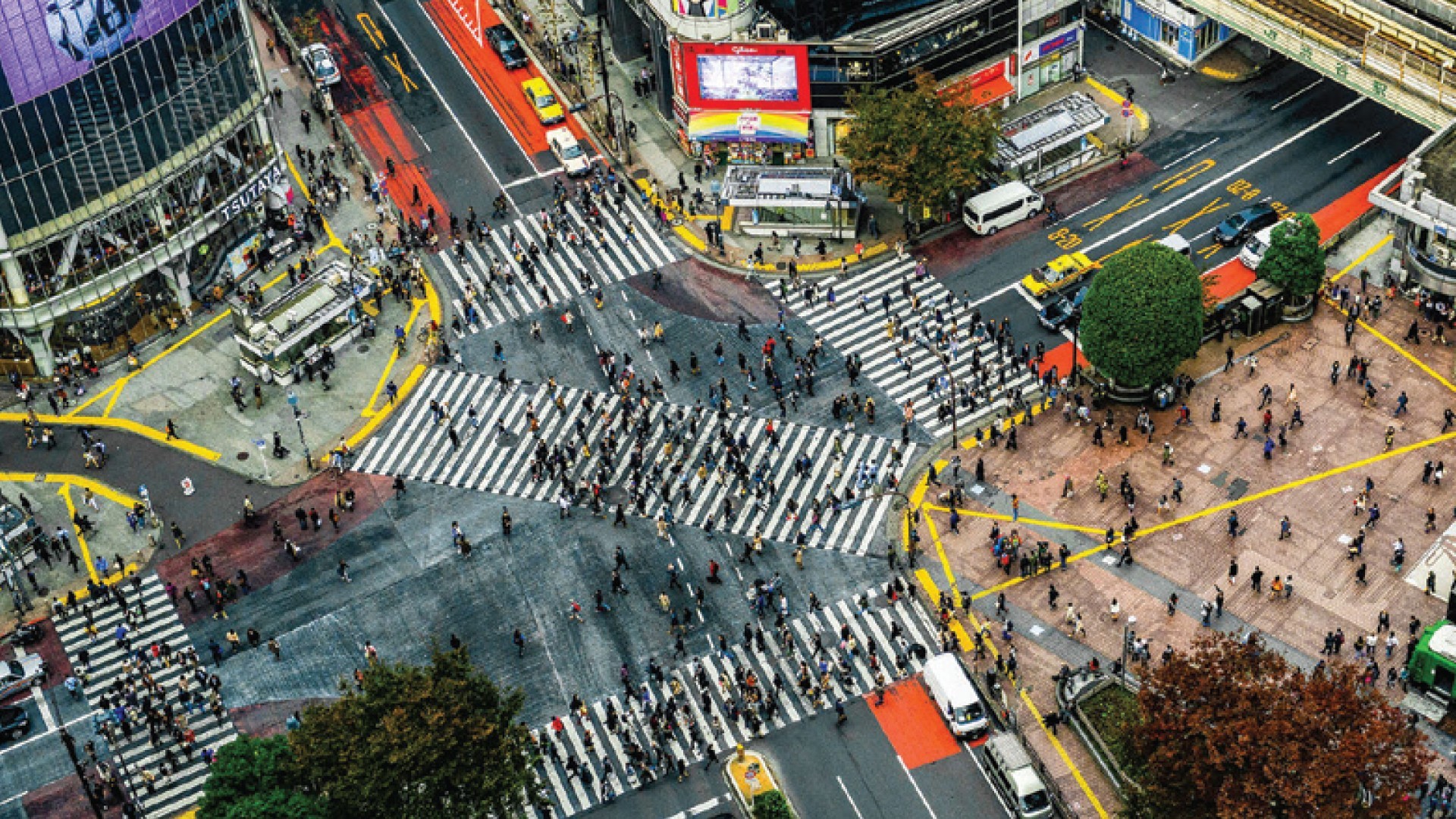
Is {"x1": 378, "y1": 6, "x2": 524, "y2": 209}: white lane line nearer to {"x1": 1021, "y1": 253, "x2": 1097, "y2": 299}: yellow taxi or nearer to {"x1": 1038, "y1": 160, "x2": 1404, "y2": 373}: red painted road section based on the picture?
{"x1": 1021, "y1": 253, "x2": 1097, "y2": 299}: yellow taxi

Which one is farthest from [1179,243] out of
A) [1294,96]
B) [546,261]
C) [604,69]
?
[546,261]

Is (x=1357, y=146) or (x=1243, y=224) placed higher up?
(x=1357, y=146)

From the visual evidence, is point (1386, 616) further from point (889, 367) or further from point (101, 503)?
point (101, 503)

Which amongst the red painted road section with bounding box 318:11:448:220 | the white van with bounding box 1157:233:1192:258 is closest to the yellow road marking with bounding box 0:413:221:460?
the red painted road section with bounding box 318:11:448:220

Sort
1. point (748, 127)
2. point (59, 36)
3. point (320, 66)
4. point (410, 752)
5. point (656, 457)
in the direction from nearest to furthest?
point (410, 752) → point (59, 36) → point (656, 457) → point (748, 127) → point (320, 66)

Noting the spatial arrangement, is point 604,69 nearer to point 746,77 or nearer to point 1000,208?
point 746,77

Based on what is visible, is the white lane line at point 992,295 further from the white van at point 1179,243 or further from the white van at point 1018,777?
the white van at point 1018,777
